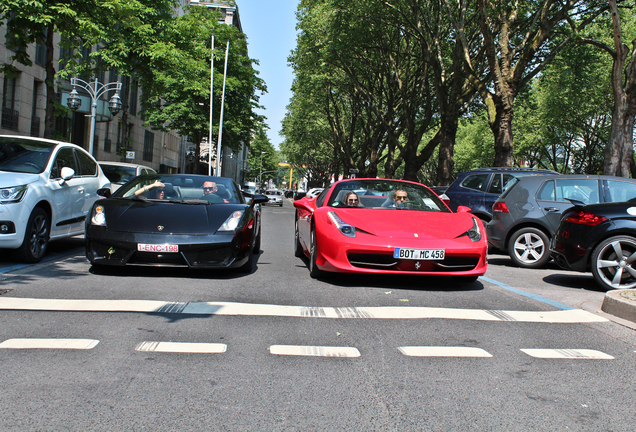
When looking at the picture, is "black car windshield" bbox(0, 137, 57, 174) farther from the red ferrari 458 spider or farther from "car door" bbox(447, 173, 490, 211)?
"car door" bbox(447, 173, 490, 211)

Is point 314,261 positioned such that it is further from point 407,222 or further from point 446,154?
point 446,154

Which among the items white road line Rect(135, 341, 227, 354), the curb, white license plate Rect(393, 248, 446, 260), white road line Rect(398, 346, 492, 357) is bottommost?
white road line Rect(135, 341, 227, 354)

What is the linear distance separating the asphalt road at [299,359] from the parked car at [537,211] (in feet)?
11.1

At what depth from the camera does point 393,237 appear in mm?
6699

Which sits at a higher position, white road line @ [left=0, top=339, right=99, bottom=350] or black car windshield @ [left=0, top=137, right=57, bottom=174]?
black car windshield @ [left=0, top=137, right=57, bottom=174]

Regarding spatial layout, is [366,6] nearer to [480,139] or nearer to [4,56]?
[4,56]

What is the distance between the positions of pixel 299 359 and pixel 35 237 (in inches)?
199

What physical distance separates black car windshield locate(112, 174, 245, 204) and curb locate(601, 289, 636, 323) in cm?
435

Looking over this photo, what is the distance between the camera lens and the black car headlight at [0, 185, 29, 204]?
23.7ft

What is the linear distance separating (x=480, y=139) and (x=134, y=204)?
173ft

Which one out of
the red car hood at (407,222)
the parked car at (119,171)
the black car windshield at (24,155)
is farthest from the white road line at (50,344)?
the parked car at (119,171)

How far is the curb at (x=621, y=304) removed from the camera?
18.0 ft

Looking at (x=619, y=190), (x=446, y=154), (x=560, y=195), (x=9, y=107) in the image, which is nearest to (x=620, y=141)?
(x=446, y=154)

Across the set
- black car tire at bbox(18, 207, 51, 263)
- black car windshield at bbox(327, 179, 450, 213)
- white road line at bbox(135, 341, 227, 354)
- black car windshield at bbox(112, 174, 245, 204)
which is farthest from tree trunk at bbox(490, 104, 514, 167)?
white road line at bbox(135, 341, 227, 354)
